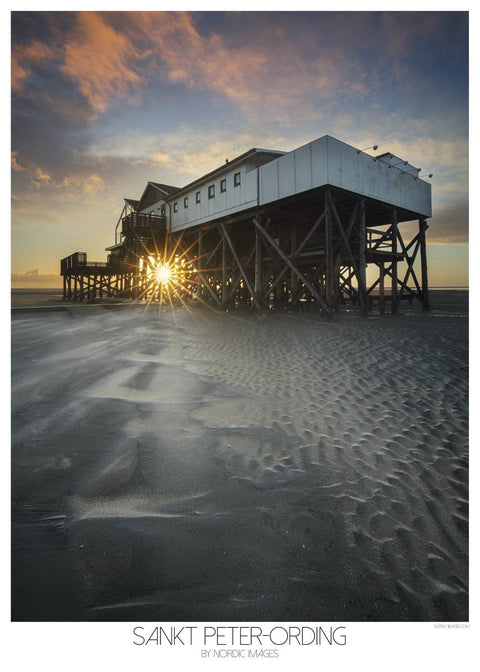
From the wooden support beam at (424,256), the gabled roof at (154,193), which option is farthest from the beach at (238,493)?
the gabled roof at (154,193)

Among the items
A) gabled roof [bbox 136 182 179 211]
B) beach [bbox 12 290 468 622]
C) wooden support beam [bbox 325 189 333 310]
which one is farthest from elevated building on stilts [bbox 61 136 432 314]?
beach [bbox 12 290 468 622]

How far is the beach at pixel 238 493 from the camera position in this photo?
5.71ft

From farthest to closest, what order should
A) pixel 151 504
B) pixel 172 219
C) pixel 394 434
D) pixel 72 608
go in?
pixel 172 219 < pixel 394 434 < pixel 151 504 < pixel 72 608

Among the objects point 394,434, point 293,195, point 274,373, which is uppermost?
point 293,195

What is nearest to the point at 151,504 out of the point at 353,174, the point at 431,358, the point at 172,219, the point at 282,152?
the point at 431,358

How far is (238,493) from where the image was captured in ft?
8.43

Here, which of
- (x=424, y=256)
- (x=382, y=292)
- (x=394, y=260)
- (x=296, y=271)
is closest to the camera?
(x=296, y=271)

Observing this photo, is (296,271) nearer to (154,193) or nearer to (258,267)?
(258,267)

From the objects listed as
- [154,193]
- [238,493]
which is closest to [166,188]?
[154,193]

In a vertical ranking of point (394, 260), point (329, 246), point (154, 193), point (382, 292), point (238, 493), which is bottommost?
point (238, 493)

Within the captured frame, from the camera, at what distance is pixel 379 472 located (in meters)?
2.97

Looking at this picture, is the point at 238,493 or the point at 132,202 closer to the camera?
the point at 238,493
